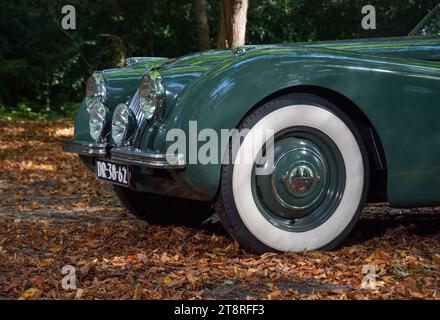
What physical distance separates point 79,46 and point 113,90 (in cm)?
1106

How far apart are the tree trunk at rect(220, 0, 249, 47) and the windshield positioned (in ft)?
Result: 12.7

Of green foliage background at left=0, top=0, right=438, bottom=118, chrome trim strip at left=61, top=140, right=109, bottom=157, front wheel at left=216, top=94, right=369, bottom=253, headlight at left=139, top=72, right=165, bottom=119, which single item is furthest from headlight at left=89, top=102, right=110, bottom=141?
green foliage background at left=0, top=0, right=438, bottom=118

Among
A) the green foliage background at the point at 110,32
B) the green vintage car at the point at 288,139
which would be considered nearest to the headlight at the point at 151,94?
the green vintage car at the point at 288,139

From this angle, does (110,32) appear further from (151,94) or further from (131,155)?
(131,155)

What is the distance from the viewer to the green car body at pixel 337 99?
11.5 ft

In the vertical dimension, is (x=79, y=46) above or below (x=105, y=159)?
above

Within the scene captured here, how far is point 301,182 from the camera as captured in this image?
3.67 m

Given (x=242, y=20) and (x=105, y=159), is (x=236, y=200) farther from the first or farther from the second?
(x=242, y=20)

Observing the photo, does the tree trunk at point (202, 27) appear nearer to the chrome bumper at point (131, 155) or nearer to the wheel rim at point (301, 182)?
the chrome bumper at point (131, 155)

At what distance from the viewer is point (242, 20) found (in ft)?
28.5

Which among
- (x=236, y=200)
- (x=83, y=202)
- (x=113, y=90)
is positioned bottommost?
(x=83, y=202)

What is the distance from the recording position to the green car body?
3.49 m

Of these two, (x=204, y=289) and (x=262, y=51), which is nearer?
(x=204, y=289)
